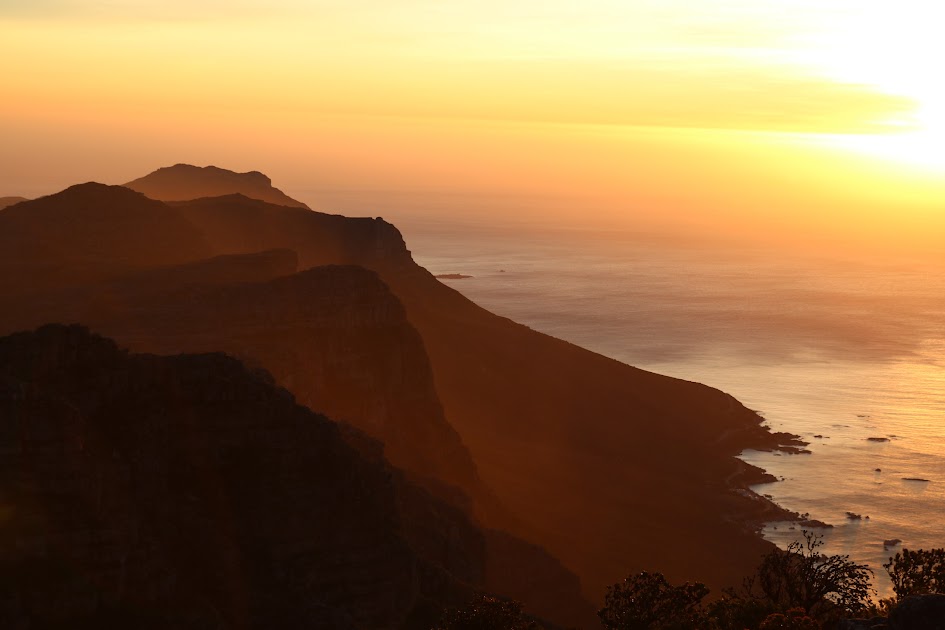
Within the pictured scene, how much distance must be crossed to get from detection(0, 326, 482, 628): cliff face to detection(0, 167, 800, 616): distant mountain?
3633 centimetres

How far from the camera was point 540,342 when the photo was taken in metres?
167

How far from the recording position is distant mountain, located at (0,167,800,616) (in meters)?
94.8

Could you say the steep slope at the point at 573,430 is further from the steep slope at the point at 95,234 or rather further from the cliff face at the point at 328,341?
the steep slope at the point at 95,234

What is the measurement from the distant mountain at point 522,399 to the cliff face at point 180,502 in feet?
119

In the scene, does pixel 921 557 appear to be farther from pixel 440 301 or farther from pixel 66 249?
pixel 440 301

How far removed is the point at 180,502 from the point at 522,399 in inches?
4166

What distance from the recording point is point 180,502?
46.5m

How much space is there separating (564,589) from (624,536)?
96.9 feet

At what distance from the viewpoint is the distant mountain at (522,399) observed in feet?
311

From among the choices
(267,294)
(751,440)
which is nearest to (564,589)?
(267,294)

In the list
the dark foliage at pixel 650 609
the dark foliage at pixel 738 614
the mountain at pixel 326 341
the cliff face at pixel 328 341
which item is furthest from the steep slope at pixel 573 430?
the dark foliage at pixel 650 609

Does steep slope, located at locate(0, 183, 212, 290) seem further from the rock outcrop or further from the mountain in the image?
the rock outcrop

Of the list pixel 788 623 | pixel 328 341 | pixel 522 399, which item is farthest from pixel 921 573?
pixel 522 399

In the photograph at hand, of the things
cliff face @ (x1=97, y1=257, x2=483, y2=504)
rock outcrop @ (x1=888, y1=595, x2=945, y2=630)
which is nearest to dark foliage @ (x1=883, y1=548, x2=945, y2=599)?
rock outcrop @ (x1=888, y1=595, x2=945, y2=630)
